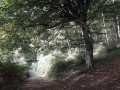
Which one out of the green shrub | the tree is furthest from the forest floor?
the green shrub

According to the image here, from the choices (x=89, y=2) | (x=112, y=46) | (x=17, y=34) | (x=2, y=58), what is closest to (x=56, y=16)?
(x=89, y=2)

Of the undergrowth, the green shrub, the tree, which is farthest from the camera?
the green shrub

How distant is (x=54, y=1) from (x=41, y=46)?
3946mm

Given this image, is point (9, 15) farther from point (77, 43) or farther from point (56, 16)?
point (77, 43)

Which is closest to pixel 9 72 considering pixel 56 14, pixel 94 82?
pixel 56 14

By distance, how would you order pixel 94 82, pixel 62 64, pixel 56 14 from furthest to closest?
1. pixel 62 64
2. pixel 56 14
3. pixel 94 82

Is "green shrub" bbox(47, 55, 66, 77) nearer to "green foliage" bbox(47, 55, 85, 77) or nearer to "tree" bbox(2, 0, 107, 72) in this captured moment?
"green foliage" bbox(47, 55, 85, 77)

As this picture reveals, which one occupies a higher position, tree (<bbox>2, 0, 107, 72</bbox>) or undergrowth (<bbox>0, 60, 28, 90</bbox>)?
tree (<bbox>2, 0, 107, 72</bbox>)

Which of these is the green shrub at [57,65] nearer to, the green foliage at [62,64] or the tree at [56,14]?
the green foliage at [62,64]

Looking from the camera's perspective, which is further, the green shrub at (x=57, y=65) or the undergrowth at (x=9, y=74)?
the green shrub at (x=57, y=65)

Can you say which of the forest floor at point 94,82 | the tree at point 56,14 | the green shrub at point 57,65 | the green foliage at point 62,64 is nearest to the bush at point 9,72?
the forest floor at point 94,82

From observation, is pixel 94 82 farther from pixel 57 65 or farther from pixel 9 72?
pixel 9 72

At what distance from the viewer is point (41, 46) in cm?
944

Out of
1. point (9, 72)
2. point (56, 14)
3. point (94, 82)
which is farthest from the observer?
point (9, 72)
